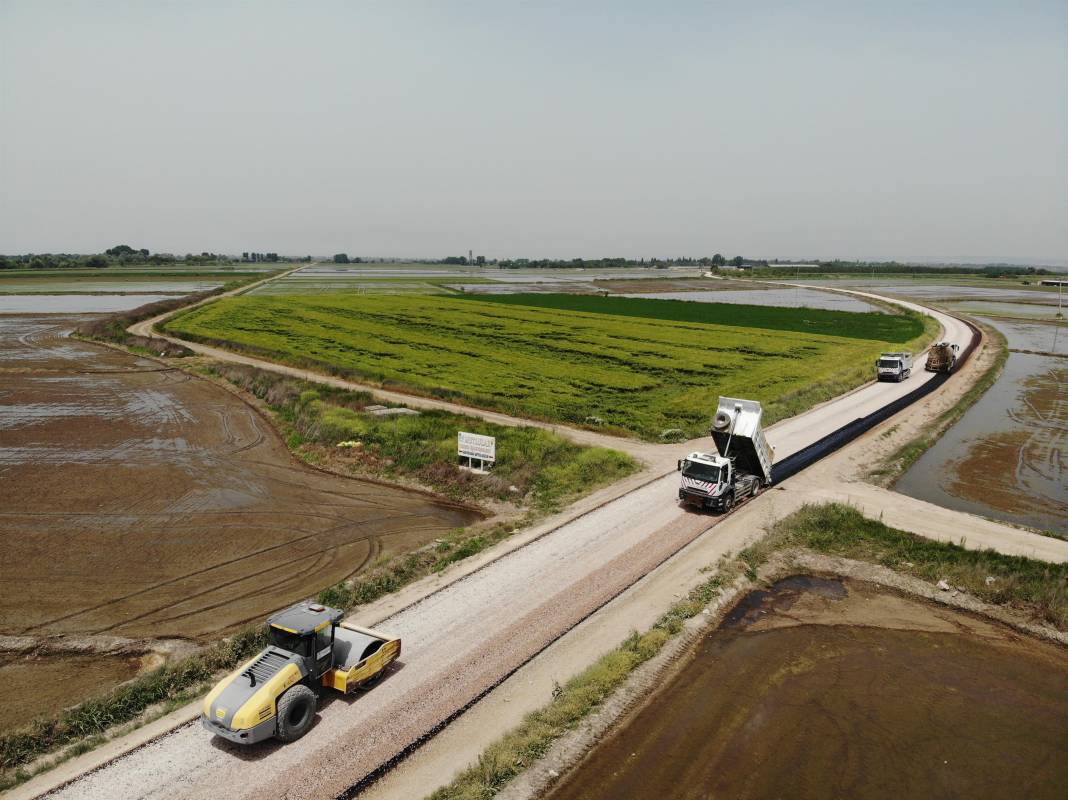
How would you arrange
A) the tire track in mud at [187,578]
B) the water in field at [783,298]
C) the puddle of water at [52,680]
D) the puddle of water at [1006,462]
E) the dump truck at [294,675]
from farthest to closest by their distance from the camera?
the water in field at [783,298] → the puddle of water at [1006,462] → the tire track in mud at [187,578] → the puddle of water at [52,680] → the dump truck at [294,675]

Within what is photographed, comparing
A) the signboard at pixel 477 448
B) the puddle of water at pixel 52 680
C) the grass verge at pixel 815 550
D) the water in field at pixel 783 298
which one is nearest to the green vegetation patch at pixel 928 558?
the grass verge at pixel 815 550

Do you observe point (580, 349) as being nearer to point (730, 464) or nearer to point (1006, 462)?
point (1006, 462)

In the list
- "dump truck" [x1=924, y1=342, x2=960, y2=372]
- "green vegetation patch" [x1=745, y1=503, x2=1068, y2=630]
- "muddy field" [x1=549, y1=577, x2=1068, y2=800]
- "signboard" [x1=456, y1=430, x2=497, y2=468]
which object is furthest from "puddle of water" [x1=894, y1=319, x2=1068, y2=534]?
"signboard" [x1=456, y1=430, x2=497, y2=468]

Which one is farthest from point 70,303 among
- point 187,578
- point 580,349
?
point 187,578

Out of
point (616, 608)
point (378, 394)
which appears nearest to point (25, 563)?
point (616, 608)

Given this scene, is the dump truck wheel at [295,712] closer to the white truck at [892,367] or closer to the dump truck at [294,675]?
the dump truck at [294,675]

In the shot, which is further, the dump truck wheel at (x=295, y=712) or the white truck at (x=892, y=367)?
the white truck at (x=892, y=367)

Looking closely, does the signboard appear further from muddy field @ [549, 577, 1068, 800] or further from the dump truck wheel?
the dump truck wheel
